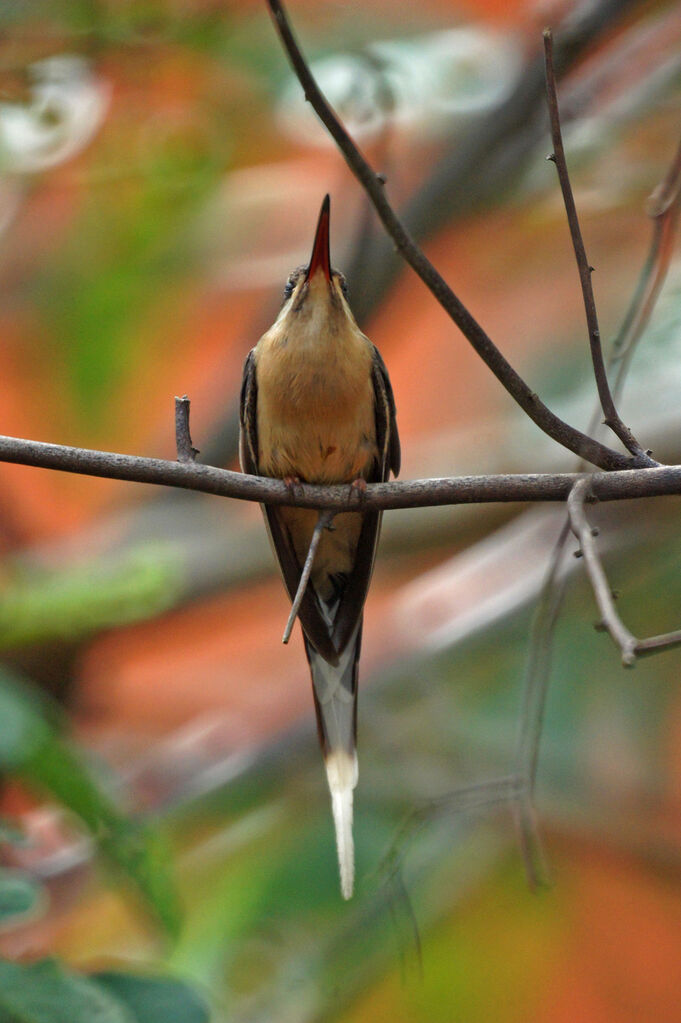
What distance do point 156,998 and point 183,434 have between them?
1.23 m

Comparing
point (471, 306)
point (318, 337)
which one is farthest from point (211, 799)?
point (471, 306)

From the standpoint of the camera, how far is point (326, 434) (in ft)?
9.25

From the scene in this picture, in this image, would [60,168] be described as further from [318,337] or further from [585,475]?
[585,475]

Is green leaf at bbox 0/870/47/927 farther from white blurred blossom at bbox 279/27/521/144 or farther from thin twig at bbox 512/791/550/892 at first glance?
white blurred blossom at bbox 279/27/521/144

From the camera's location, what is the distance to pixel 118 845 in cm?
296

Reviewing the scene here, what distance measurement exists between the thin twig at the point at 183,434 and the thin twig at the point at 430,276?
0.58 m

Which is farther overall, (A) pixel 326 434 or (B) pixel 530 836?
(A) pixel 326 434

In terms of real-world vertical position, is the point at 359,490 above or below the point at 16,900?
above

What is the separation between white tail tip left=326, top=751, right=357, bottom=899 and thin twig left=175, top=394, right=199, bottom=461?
0.92m

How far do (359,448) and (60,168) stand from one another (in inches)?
140

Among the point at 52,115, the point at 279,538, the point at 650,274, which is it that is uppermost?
the point at 52,115

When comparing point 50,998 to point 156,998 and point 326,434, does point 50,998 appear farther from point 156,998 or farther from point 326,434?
point 326,434

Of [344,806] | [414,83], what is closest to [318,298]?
[344,806]

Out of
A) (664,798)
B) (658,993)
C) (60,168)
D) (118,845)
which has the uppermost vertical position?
(60,168)
